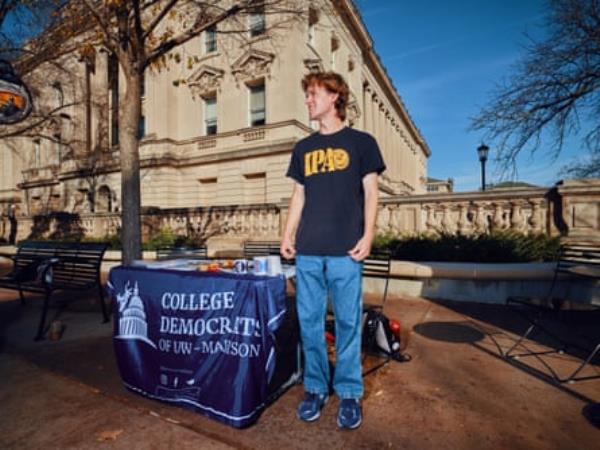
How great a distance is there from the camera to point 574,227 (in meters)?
7.24

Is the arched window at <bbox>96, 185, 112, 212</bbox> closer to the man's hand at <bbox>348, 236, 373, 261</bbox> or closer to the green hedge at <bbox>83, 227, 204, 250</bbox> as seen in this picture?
the green hedge at <bbox>83, 227, 204, 250</bbox>

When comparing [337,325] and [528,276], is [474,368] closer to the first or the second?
[337,325]

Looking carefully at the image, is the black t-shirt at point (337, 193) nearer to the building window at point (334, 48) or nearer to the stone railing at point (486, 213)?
the stone railing at point (486, 213)

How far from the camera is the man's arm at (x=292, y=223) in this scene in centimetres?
267

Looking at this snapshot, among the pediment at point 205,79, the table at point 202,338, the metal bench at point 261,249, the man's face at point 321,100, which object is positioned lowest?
the table at point 202,338

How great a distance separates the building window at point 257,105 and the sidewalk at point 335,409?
17.7 m

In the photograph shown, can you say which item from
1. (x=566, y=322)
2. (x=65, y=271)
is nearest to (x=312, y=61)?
(x=65, y=271)

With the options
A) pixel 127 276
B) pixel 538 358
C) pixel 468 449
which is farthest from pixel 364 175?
pixel 538 358

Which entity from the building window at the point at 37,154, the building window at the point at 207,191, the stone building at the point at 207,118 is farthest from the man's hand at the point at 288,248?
the building window at the point at 37,154

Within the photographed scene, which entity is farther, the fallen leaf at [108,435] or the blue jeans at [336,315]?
the blue jeans at [336,315]

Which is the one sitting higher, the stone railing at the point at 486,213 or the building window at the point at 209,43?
the building window at the point at 209,43

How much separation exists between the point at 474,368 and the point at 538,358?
30.5 inches

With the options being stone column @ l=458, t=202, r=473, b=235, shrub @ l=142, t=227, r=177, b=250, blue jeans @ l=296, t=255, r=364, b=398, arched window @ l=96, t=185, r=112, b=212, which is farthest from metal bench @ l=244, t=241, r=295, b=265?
arched window @ l=96, t=185, r=112, b=212

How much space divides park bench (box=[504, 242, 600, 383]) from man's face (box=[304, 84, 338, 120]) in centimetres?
257
